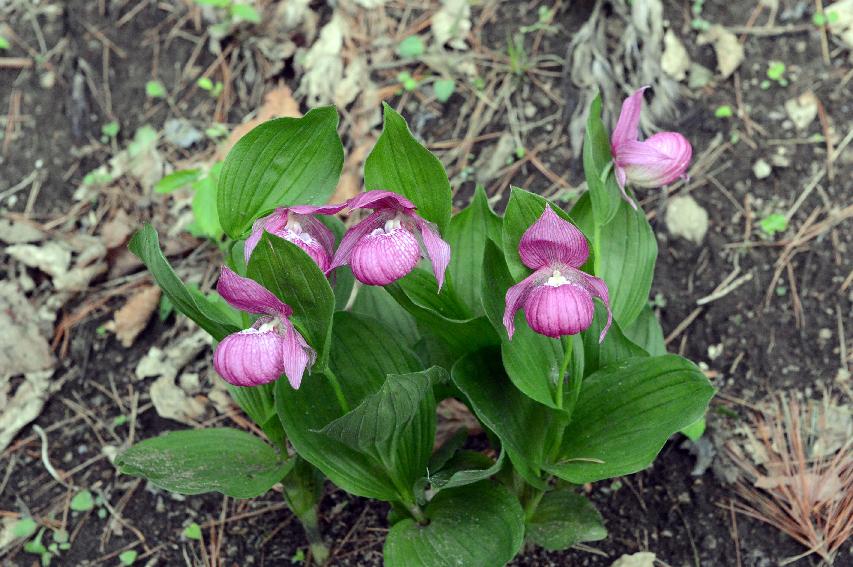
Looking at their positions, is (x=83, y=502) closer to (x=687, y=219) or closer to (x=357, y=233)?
(x=357, y=233)

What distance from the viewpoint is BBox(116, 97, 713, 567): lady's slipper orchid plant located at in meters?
1.54

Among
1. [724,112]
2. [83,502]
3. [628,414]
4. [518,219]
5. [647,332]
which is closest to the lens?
[518,219]

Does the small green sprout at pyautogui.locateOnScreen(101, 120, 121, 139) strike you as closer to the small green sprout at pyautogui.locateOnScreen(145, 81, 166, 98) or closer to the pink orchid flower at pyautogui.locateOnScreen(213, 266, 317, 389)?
the small green sprout at pyautogui.locateOnScreen(145, 81, 166, 98)

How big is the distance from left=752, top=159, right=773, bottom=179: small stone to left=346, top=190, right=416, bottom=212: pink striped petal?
1.70m

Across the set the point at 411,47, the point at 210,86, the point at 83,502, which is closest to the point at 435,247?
the point at 83,502

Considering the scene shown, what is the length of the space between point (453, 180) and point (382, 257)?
5.04 feet

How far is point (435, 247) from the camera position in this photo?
5.42ft

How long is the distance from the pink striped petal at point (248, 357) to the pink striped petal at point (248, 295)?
0.05 metres

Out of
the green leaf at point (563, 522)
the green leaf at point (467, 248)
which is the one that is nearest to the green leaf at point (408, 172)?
the green leaf at point (467, 248)

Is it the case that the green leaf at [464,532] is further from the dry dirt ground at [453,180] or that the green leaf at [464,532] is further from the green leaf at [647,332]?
the green leaf at [647,332]

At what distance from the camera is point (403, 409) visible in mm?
1667

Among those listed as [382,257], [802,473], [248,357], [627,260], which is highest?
[382,257]

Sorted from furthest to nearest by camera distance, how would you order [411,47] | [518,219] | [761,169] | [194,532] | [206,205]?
[411,47], [761,169], [206,205], [194,532], [518,219]

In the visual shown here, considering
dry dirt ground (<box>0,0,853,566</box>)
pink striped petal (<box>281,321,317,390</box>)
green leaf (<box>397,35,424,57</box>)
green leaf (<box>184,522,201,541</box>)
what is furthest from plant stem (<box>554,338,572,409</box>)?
green leaf (<box>397,35,424,57</box>)
